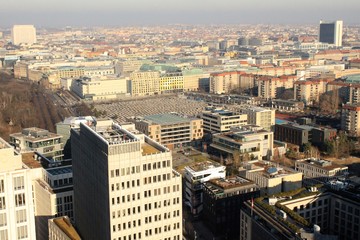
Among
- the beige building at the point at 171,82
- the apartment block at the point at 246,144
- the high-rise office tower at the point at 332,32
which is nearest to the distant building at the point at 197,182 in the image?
the apartment block at the point at 246,144

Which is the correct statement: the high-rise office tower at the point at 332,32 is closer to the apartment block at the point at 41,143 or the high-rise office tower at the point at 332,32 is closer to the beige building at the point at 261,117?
the beige building at the point at 261,117

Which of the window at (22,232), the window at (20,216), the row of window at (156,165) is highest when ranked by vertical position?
the row of window at (156,165)

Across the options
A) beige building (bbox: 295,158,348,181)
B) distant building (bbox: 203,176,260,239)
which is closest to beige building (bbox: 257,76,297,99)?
beige building (bbox: 295,158,348,181)

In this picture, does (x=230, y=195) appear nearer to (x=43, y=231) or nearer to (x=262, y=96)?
(x=43, y=231)

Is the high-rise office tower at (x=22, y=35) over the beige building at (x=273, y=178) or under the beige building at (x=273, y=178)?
over

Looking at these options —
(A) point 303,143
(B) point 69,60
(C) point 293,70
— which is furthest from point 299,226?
(B) point 69,60

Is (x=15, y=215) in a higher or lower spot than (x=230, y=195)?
higher
